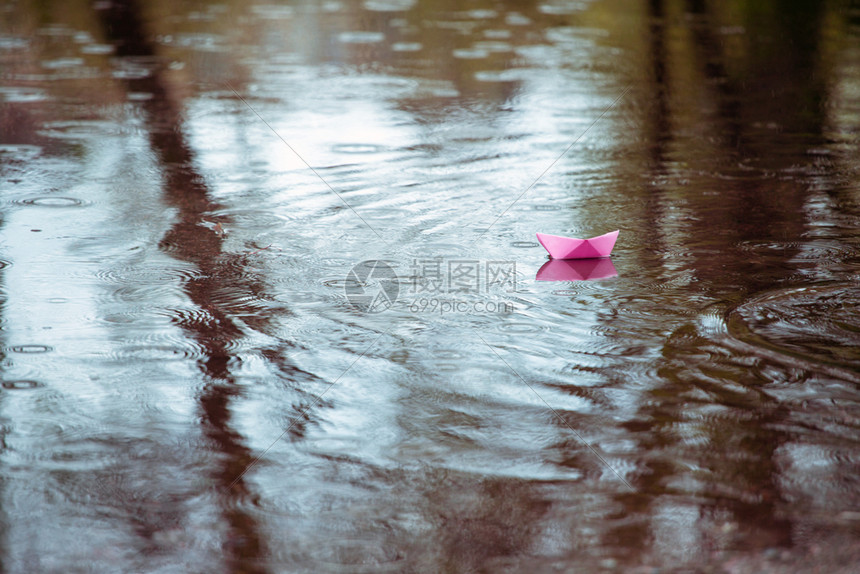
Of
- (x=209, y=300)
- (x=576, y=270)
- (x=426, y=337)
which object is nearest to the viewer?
(x=426, y=337)

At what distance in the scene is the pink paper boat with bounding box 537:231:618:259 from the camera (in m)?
4.10

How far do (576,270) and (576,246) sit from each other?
0.46 feet

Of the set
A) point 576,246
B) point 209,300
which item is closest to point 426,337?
point 209,300

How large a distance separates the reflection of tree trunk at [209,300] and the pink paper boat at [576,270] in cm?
140

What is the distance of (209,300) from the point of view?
3.66m

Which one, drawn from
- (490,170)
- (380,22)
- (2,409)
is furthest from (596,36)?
(2,409)

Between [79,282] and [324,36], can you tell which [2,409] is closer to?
[79,282]

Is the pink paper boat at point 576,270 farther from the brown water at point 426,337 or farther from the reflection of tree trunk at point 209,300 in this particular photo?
the reflection of tree trunk at point 209,300

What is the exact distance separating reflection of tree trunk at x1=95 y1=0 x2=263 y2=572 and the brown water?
15 mm

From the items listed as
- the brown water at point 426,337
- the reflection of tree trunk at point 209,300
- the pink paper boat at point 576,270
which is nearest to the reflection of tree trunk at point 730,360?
the brown water at point 426,337

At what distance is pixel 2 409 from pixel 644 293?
2.50 m

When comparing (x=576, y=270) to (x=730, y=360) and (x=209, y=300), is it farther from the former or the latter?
(x=209, y=300)

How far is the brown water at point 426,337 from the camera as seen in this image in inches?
89.6

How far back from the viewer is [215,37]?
36.6ft
